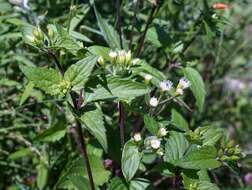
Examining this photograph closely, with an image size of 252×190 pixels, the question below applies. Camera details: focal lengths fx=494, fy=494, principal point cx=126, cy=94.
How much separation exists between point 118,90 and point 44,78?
181mm

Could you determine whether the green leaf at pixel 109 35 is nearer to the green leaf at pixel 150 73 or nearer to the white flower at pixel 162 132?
the green leaf at pixel 150 73

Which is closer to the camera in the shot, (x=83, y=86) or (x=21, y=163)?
(x=83, y=86)

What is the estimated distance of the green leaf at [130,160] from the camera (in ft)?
3.90

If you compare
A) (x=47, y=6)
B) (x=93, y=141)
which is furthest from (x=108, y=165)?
(x=47, y=6)

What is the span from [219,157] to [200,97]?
0.26 meters

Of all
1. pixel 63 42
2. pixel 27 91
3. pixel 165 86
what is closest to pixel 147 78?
pixel 165 86

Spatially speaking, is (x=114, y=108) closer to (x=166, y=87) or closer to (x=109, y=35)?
(x=109, y=35)

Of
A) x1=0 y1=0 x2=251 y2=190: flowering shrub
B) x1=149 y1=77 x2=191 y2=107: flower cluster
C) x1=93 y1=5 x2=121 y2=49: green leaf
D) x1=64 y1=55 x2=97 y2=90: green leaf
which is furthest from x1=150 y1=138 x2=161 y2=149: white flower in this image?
x1=93 y1=5 x2=121 y2=49: green leaf

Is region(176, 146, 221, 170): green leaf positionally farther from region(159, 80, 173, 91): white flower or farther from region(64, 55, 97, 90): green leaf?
region(64, 55, 97, 90): green leaf

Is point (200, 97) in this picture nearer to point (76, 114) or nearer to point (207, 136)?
point (207, 136)

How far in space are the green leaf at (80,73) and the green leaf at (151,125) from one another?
178mm

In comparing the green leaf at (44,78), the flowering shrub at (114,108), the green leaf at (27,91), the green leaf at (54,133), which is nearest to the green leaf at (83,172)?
the flowering shrub at (114,108)

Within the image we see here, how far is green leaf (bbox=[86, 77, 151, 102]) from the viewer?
1.19 meters

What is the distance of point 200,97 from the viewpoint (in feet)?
4.95
